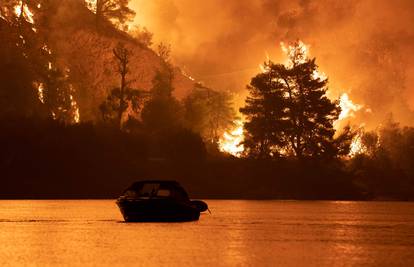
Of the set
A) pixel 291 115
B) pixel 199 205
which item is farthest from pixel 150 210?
pixel 291 115

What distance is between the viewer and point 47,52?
179 m

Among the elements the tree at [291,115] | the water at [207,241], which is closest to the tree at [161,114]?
the tree at [291,115]

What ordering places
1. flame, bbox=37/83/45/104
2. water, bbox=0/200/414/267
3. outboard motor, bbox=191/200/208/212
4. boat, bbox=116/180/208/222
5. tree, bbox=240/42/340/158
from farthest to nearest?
1. flame, bbox=37/83/45/104
2. tree, bbox=240/42/340/158
3. outboard motor, bbox=191/200/208/212
4. boat, bbox=116/180/208/222
5. water, bbox=0/200/414/267

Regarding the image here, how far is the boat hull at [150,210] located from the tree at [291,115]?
72738 millimetres

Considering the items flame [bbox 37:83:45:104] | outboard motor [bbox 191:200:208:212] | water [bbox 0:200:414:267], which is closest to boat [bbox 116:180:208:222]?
outboard motor [bbox 191:200:208:212]

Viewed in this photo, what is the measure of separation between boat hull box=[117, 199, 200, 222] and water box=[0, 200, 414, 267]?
1.94 metres

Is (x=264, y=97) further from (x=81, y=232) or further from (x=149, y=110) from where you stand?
(x=81, y=232)

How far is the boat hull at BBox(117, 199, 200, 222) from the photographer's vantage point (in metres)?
85.8

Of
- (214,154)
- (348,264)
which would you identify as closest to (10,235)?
(348,264)

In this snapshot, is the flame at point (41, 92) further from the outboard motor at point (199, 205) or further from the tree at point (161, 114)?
the outboard motor at point (199, 205)

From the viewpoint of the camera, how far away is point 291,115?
163 metres

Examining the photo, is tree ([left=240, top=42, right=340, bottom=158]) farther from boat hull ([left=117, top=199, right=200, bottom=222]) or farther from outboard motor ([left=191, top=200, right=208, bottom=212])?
boat hull ([left=117, top=199, right=200, bottom=222])

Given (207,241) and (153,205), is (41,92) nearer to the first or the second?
(153,205)

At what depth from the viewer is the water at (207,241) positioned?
161 feet
